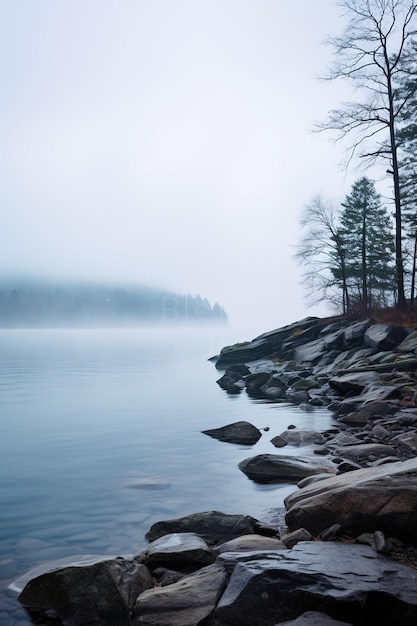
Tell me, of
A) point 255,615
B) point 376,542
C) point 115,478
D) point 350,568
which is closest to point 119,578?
point 255,615

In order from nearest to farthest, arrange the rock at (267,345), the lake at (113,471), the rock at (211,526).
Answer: the rock at (211,526)
the lake at (113,471)
the rock at (267,345)

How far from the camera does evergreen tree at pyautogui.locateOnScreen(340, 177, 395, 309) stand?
135ft

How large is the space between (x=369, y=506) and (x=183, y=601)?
1.97 m

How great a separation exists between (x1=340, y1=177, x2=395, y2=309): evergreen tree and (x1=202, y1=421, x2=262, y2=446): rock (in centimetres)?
3037

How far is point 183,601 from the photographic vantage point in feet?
12.5

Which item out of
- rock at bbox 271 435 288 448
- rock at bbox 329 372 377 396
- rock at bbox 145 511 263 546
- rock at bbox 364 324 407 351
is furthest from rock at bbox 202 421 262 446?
rock at bbox 364 324 407 351

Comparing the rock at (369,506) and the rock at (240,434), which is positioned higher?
the rock at (369,506)

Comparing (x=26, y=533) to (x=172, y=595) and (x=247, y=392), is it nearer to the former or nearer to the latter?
(x=172, y=595)

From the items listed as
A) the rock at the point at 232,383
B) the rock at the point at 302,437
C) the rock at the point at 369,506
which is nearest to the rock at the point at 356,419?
the rock at the point at 302,437

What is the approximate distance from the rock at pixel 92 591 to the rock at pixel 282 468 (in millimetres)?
4262

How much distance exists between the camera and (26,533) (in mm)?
6629

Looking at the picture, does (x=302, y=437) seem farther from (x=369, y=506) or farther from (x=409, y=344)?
(x=409, y=344)

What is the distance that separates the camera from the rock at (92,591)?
4156 mm

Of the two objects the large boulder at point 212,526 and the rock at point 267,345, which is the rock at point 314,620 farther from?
the rock at point 267,345
